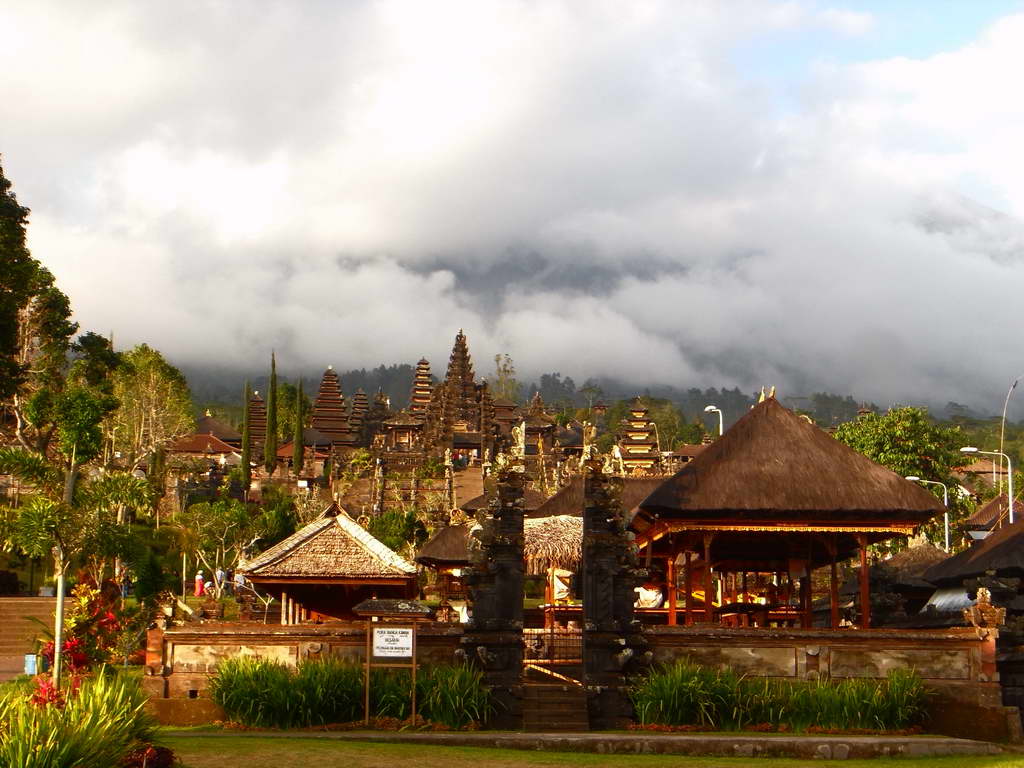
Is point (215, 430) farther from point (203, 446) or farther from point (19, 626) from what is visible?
point (19, 626)

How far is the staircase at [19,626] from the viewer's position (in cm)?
3603

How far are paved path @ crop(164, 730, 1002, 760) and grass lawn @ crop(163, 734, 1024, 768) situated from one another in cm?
41

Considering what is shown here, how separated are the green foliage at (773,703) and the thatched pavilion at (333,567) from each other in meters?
9.48

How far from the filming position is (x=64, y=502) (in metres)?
19.9

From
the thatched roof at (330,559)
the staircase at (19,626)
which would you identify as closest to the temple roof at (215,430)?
the staircase at (19,626)

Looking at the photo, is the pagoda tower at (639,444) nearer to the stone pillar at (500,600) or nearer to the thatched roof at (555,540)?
the thatched roof at (555,540)

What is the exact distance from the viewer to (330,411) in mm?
130625

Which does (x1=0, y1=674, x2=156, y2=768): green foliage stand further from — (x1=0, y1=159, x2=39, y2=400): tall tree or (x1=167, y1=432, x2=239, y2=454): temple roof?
(x1=167, y1=432, x2=239, y2=454): temple roof

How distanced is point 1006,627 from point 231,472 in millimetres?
74292

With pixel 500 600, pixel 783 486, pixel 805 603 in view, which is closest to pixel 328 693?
pixel 500 600

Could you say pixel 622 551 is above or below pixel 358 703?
above

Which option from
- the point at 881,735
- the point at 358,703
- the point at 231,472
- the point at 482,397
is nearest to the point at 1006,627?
the point at 881,735

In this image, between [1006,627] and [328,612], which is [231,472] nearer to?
[328,612]

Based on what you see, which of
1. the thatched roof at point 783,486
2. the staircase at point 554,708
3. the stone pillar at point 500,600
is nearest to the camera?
the staircase at point 554,708
